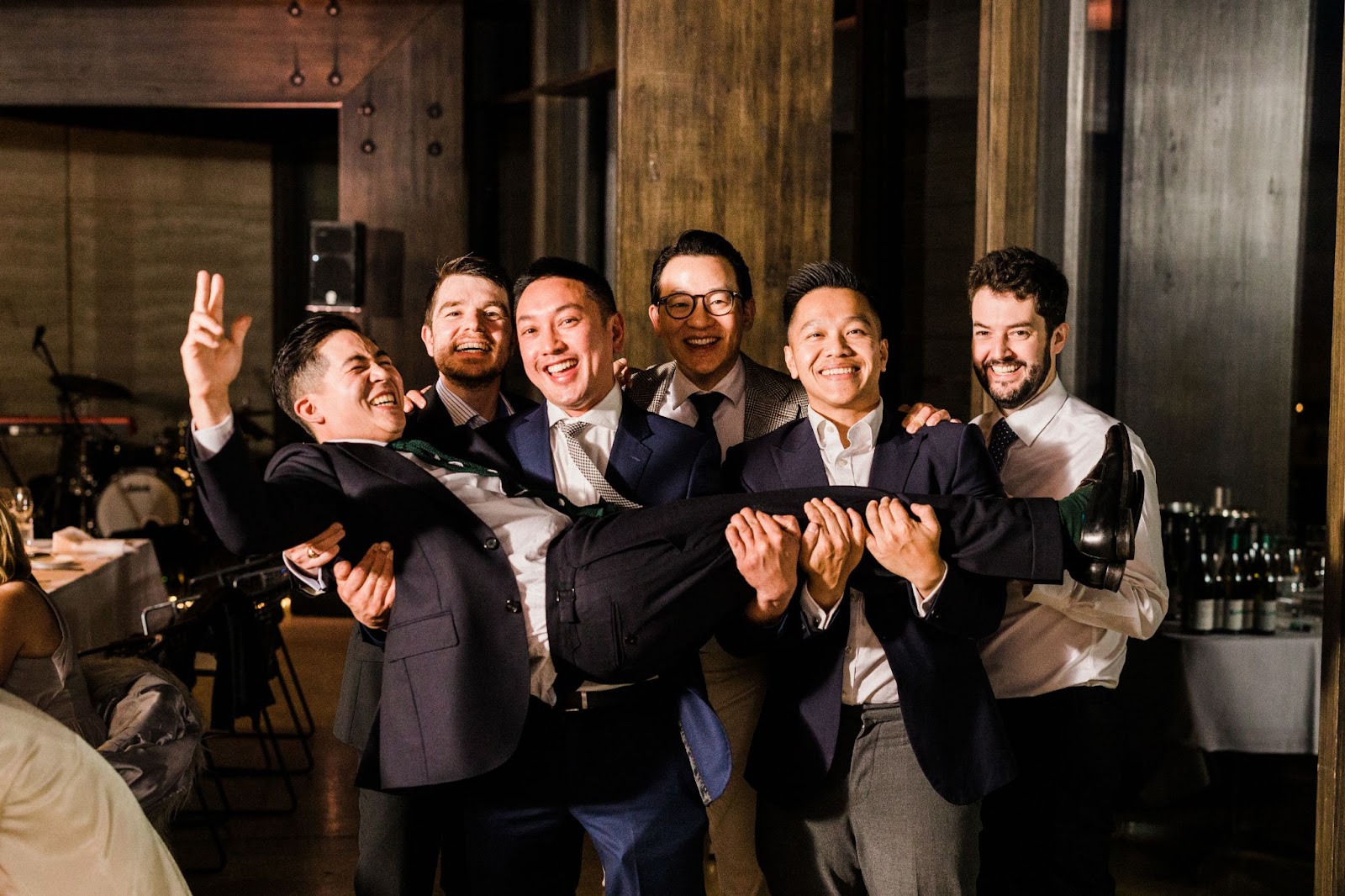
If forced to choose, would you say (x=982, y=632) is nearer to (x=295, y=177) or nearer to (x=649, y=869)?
(x=649, y=869)

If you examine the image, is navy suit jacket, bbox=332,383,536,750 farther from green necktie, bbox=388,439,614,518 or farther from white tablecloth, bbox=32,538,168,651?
white tablecloth, bbox=32,538,168,651

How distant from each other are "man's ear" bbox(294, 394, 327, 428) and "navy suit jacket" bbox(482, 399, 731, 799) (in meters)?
0.29

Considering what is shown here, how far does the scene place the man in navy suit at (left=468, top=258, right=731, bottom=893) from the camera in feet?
6.72

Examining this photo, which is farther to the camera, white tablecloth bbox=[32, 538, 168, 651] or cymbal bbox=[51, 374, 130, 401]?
cymbal bbox=[51, 374, 130, 401]

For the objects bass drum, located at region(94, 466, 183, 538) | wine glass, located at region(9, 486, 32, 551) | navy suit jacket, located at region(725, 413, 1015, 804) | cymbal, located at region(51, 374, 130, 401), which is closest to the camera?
navy suit jacket, located at region(725, 413, 1015, 804)

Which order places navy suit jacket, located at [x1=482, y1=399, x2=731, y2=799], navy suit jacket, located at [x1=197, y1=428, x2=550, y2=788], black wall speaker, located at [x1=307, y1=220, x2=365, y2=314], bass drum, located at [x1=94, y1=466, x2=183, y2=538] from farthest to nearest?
1. bass drum, located at [x1=94, y1=466, x2=183, y2=538]
2. black wall speaker, located at [x1=307, y1=220, x2=365, y2=314]
3. navy suit jacket, located at [x1=482, y1=399, x2=731, y2=799]
4. navy suit jacket, located at [x1=197, y1=428, x2=550, y2=788]

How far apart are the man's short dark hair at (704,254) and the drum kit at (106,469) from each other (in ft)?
20.4

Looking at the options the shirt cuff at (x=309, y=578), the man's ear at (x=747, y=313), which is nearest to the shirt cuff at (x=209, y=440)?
the shirt cuff at (x=309, y=578)

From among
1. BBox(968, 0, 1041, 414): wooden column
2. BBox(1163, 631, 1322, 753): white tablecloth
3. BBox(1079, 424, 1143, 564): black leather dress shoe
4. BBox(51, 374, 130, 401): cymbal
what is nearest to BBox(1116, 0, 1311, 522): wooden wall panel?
BBox(968, 0, 1041, 414): wooden column

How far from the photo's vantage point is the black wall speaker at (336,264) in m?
7.84

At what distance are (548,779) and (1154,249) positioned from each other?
3928mm

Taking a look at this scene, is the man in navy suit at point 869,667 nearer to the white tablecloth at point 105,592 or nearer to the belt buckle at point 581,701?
the belt buckle at point 581,701

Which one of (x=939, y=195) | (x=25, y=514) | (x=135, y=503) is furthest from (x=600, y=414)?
(x=135, y=503)

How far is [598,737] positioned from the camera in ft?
6.79
